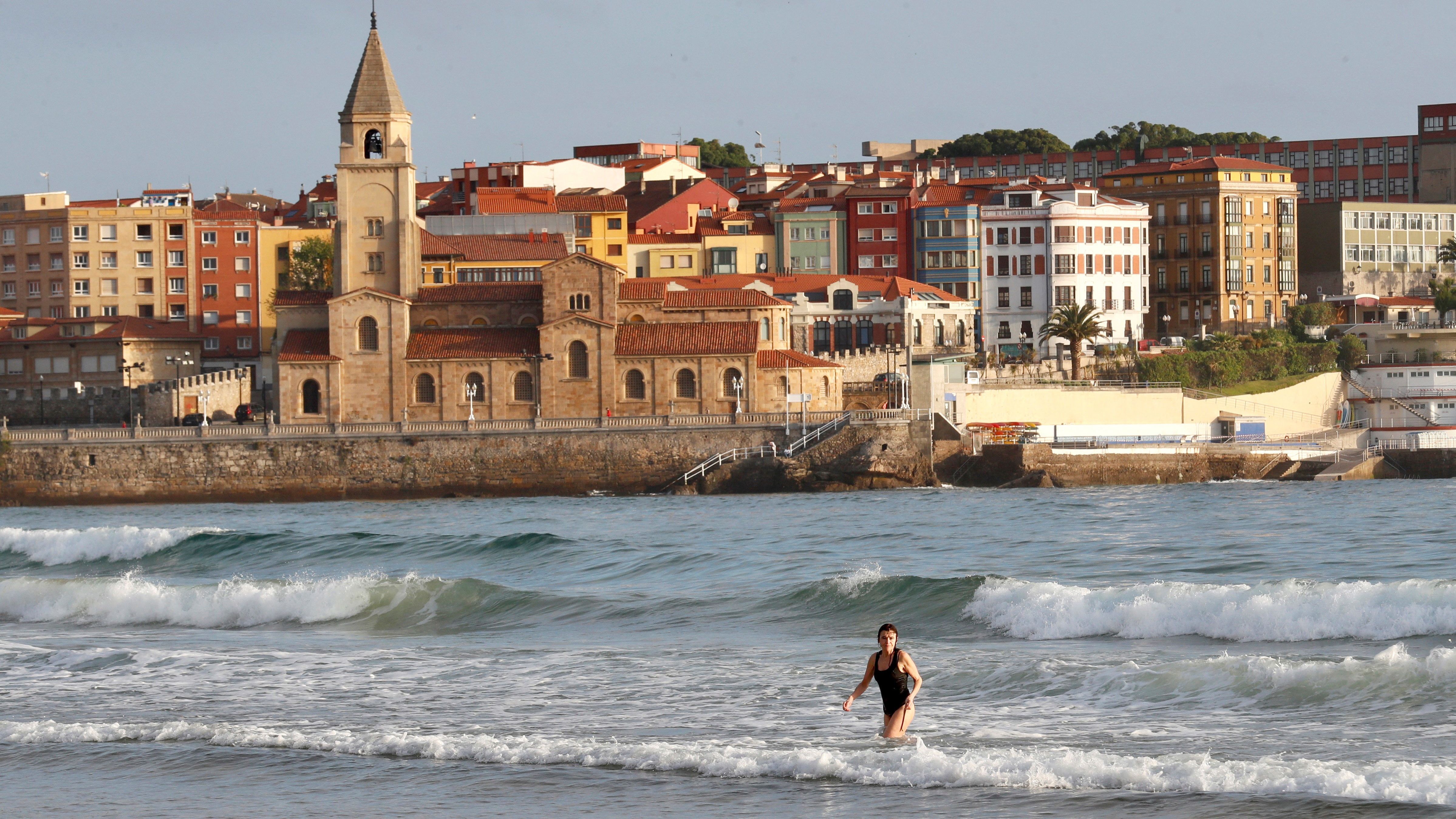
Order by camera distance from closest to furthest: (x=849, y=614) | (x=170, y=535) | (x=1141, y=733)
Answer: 1. (x=1141, y=733)
2. (x=849, y=614)
3. (x=170, y=535)

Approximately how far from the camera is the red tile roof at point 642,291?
6831cm

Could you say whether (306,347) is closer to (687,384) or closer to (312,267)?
(687,384)

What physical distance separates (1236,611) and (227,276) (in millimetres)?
68160

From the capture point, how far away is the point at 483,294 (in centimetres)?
6700

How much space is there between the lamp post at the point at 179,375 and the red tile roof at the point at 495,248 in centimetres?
1070

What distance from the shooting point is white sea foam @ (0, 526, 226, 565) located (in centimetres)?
4038

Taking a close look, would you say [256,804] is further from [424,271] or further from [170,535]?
[424,271]

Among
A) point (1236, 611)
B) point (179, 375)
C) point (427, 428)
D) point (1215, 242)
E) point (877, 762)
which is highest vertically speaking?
point (1215, 242)

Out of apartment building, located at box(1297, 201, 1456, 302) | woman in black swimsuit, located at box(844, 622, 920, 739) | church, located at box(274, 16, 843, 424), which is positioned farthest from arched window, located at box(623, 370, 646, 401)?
woman in black swimsuit, located at box(844, 622, 920, 739)

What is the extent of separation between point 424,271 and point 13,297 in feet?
82.6

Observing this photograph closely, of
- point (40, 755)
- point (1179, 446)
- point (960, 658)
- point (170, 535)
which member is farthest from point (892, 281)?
point (40, 755)

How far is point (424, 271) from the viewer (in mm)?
75812

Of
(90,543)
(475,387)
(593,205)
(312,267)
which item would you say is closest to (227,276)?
(312,267)

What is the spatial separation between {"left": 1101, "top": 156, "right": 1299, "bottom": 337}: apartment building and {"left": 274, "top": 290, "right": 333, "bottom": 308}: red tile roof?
1610 inches
